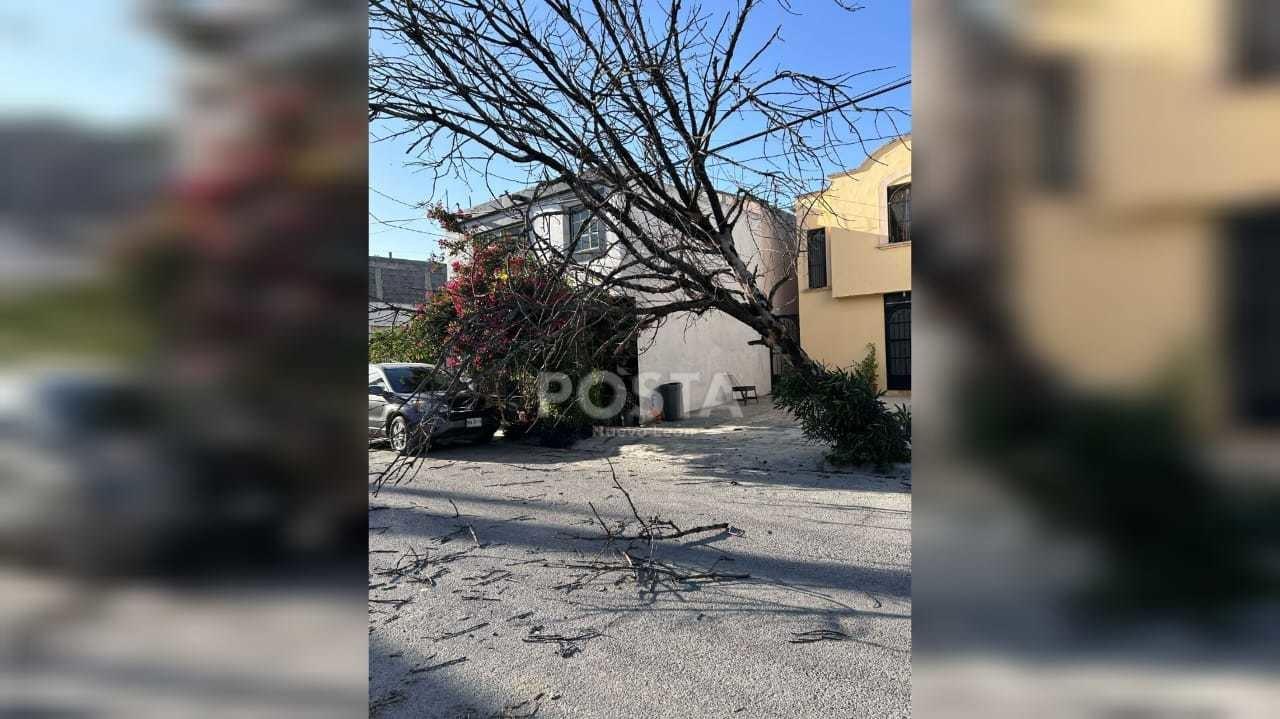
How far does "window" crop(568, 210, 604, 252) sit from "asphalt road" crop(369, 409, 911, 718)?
129 cm

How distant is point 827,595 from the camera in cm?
336

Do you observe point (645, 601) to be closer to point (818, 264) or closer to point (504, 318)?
point (504, 318)

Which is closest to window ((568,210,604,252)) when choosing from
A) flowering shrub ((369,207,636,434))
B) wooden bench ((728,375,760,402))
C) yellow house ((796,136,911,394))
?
flowering shrub ((369,207,636,434))

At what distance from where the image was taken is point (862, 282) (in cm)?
1303
